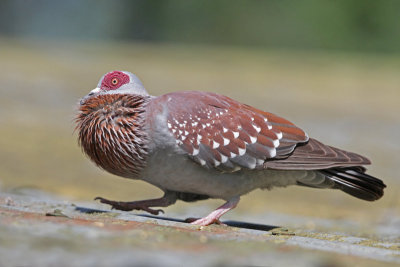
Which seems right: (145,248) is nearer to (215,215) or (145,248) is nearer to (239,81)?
(215,215)

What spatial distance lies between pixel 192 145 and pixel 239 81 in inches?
401

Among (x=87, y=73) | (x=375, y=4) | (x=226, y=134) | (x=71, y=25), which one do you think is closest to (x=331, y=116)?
(x=87, y=73)

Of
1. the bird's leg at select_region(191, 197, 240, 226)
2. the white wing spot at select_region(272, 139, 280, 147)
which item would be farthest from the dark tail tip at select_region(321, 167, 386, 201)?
the bird's leg at select_region(191, 197, 240, 226)

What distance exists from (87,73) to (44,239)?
1152cm

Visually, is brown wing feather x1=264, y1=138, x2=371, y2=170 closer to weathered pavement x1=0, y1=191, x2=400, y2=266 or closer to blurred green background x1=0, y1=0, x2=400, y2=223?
weathered pavement x1=0, y1=191, x2=400, y2=266

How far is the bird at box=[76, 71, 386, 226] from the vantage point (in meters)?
4.18

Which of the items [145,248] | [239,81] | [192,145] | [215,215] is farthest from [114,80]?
[239,81]

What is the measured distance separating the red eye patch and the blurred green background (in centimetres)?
28

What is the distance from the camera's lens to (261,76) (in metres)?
15.3

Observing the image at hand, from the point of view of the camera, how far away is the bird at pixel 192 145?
13.7 ft

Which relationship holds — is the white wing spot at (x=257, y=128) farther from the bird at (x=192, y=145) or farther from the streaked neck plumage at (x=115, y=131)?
the streaked neck plumage at (x=115, y=131)

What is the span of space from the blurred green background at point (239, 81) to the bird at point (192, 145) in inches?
14.7

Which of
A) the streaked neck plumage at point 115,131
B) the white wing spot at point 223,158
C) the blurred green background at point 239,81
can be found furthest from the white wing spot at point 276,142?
the blurred green background at point 239,81

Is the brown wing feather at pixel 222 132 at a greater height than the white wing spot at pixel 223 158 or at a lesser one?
greater
